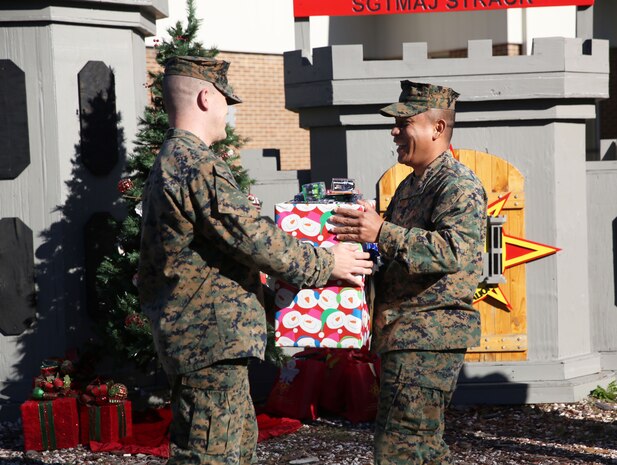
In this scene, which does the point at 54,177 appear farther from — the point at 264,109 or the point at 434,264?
the point at 264,109

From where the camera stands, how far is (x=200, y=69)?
3881mm

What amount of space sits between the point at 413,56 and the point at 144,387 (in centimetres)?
339

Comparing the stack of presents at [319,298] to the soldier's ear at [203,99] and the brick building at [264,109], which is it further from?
the brick building at [264,109]

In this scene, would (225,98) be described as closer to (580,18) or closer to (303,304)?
(303,304)

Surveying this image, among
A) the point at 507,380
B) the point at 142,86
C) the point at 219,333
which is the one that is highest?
the point at 142,86

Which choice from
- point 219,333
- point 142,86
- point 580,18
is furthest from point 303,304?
point 580,18

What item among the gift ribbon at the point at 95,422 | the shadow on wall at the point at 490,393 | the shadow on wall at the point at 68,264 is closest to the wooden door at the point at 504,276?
the shadow on wall at the point at 490,393

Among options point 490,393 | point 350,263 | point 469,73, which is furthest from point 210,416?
point 469,73

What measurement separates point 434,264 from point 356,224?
38 centimetres

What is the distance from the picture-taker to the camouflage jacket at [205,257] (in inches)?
145

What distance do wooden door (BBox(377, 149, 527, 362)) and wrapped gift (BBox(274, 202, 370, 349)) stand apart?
315cm

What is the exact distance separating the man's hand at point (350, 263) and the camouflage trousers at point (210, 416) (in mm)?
572

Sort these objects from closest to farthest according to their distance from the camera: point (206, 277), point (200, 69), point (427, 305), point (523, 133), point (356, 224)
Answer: point (206, 277), point (200, 69), point (356, 224), point (427, 305), point (523, 133)

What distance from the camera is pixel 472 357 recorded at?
7.43 metres
